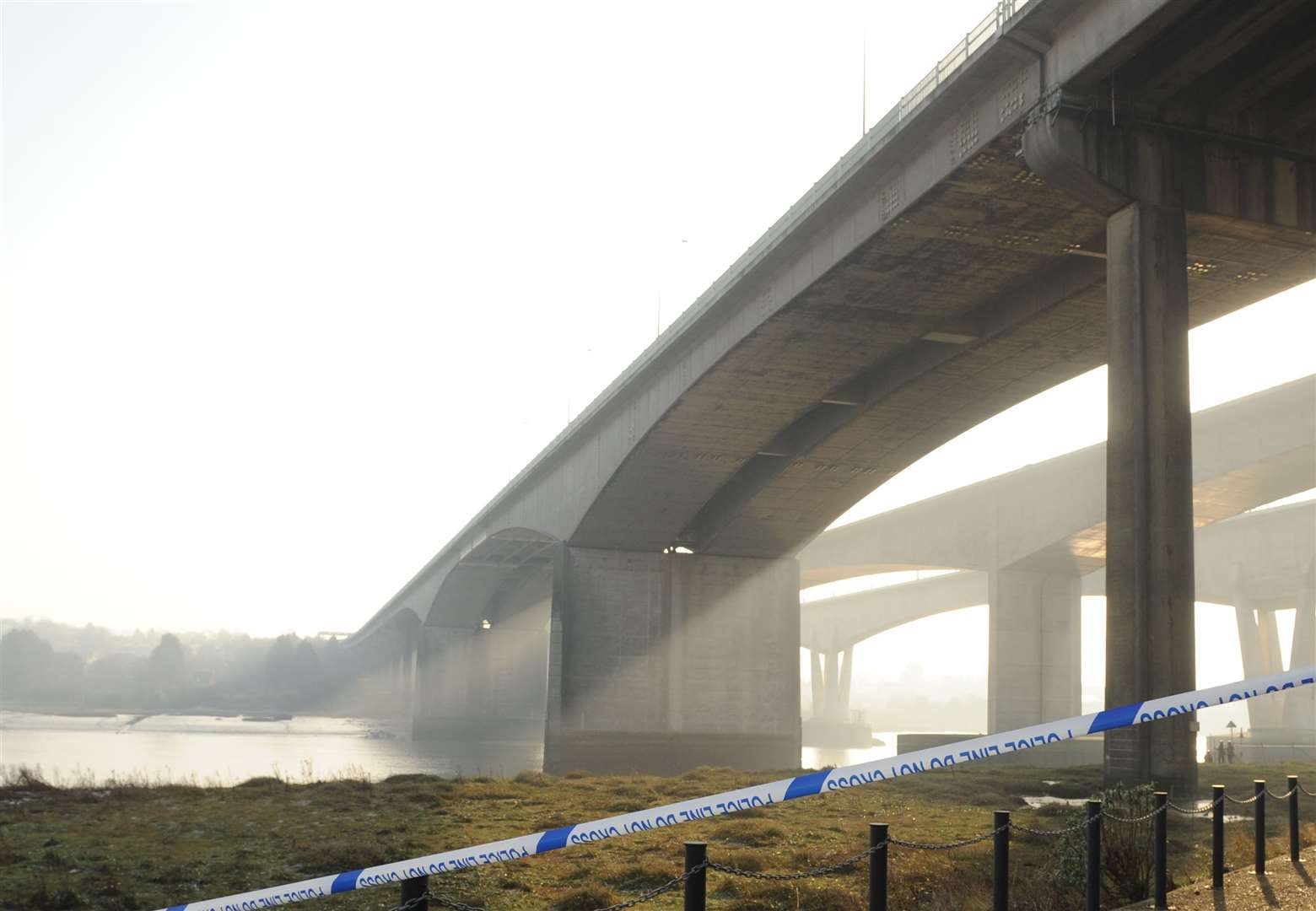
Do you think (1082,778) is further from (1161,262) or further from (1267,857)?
(1267,857)

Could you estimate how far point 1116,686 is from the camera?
19297mm

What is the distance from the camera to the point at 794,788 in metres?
6.42

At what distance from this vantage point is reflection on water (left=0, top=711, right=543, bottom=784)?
49.0 meters

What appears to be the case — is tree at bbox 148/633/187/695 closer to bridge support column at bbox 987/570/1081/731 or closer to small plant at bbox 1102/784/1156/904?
bridge support column at bbox 987/570/1081/731

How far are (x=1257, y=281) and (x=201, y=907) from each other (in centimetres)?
2681

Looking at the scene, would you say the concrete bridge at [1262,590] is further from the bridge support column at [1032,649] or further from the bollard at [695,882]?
the bollard at [695,882]

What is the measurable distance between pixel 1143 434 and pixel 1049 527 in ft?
107

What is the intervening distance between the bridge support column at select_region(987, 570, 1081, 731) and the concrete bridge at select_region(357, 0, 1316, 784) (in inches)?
316

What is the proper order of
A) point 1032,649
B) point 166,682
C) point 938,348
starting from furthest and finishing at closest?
point 166,682, point 1032,649, point 938,348

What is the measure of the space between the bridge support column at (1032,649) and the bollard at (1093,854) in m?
42.9

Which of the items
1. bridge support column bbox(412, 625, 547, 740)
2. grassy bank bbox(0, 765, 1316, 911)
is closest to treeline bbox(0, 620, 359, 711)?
bridge support column bbox(412, 625, 547, 740)

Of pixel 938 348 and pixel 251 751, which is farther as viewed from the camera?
pixel 251 751

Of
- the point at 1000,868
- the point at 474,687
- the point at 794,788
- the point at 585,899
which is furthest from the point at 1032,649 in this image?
the point at 474,687

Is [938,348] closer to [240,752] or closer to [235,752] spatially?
[240,752]
